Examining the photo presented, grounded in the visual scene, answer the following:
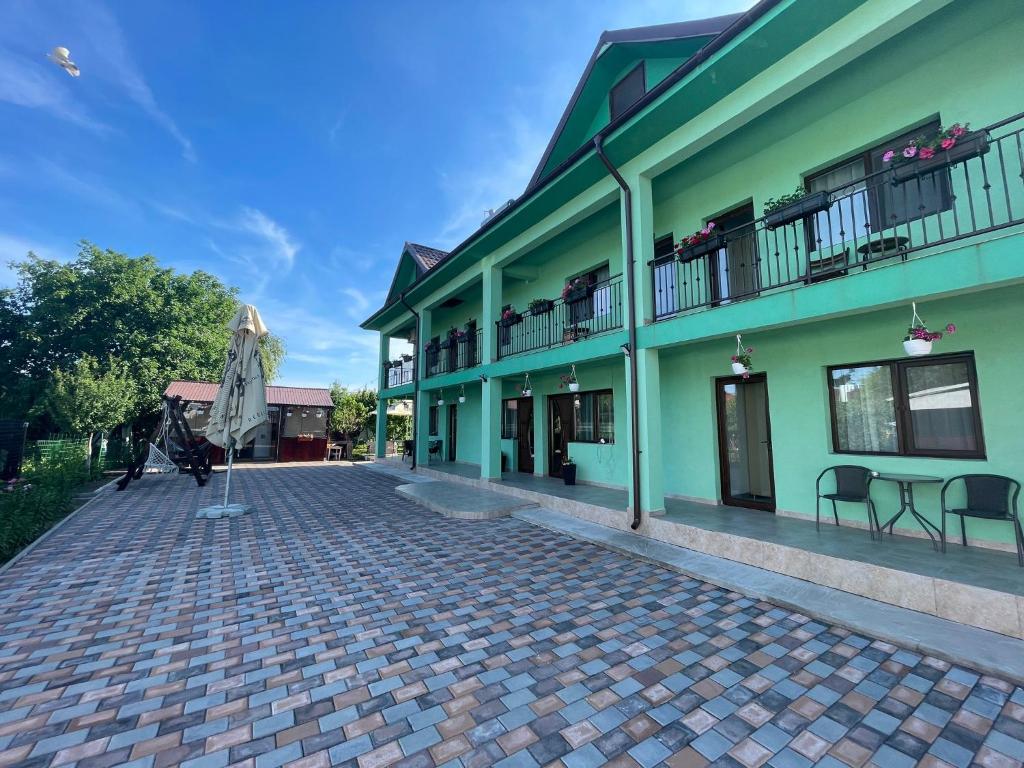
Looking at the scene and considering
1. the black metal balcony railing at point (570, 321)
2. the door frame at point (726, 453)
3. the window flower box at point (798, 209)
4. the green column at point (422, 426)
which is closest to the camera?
the window flower box at point (798, 209)

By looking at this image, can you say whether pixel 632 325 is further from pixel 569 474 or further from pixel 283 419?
pixel 283 419

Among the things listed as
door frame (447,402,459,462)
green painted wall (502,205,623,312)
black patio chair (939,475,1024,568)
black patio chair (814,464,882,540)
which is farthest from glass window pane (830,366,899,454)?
door frame (447,402,459,462)

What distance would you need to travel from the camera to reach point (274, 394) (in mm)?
19922

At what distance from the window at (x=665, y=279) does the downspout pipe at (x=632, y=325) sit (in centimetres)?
39

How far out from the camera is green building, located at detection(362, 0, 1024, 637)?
163 inches

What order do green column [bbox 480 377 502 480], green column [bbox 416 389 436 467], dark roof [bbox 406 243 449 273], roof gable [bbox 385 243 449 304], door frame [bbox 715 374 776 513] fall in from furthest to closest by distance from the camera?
roof gable [bbox 385 243 449 304]
dark roof [bbox 406 243 449 273]
green column [bbox 416 389 436 467]
green column [bbox 480 377 502 480]
door frame [bbox 715 374 776 513]

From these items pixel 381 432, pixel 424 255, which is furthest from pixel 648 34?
pixel 381 432

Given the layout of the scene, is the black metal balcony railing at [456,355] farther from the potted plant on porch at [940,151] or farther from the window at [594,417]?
the potted plant on porch at [940,151]

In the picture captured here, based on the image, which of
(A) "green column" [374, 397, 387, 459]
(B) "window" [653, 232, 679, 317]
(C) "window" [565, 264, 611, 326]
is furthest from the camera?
(A) "green column" [374, 397, 387, 459]

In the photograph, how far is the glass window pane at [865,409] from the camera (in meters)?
5.09

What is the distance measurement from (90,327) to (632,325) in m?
24.0

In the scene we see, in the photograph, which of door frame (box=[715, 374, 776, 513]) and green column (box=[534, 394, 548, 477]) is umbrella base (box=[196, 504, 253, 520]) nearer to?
green column (box=[534, 394, 548, 477])

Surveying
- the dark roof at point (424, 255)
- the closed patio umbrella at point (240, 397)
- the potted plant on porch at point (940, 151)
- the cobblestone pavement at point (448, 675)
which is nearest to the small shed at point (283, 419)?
the dark roof at point (424, 255)

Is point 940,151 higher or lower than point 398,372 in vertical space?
higher
